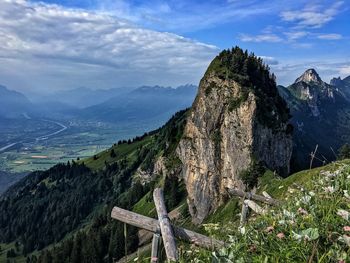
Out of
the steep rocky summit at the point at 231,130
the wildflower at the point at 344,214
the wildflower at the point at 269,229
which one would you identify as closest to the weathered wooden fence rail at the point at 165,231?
the wildflower at the point at 269,229

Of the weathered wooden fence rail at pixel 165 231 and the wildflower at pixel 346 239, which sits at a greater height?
the wildflower at pixel 346 239

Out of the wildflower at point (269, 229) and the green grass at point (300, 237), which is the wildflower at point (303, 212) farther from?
the wildflower at point (269, 229)

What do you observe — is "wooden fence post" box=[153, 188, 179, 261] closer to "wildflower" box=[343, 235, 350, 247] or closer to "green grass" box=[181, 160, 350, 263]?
"green grass" box=[181, 160, 350, 263]

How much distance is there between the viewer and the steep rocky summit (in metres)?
107

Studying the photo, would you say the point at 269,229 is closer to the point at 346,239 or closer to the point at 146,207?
the point at 346,239

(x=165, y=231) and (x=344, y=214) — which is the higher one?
(x=344, y=214)

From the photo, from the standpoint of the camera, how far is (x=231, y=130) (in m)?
112

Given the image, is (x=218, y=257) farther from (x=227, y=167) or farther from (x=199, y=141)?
(x=199, y=141)

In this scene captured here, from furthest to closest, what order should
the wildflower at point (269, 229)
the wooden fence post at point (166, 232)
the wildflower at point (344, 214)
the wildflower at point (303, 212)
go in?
the wooden fence post at point (166, 232), the wildflower at point (303, 212), the wildflower at point (269, 229), the wildflower at point (344, 214)

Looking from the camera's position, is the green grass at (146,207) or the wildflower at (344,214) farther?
the green grass at (146,207)

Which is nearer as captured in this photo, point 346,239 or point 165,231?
point 346,239

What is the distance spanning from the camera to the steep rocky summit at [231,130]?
107 meters

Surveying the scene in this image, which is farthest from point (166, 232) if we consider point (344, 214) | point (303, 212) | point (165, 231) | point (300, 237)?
point (300, 237)

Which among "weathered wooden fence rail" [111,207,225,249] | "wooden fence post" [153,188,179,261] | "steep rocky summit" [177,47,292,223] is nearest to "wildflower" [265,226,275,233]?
"weathered wooden fence rail" [111,207,225,249]
